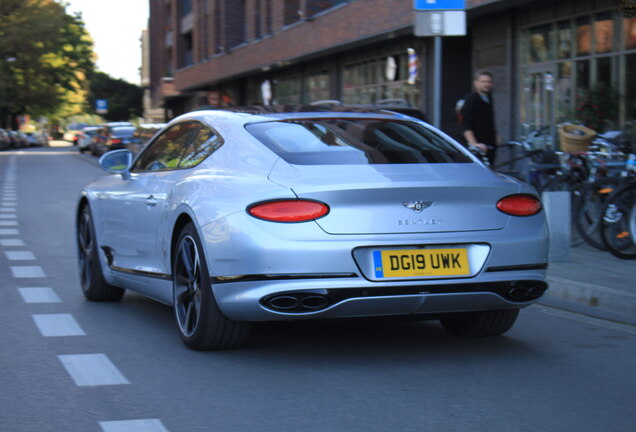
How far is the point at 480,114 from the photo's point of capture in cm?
1209

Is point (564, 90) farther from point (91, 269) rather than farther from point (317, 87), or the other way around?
point (317, 87)

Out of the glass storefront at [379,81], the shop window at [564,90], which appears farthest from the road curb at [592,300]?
the glass storefront at [379,81]

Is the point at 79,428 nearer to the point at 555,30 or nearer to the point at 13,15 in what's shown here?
the point at 555,30

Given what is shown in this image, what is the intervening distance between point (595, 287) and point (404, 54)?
62.7 ft

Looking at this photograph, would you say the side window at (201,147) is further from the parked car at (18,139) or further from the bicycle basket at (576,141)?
the parked car at (18,139)

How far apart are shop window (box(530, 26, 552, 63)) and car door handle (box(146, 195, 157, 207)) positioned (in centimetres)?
1407

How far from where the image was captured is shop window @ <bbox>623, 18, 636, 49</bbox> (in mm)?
16609

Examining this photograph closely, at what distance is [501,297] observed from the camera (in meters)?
5.50

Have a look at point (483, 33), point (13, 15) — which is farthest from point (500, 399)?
point (13, 15)

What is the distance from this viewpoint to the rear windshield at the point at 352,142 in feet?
18.7

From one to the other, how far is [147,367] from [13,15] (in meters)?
70.5

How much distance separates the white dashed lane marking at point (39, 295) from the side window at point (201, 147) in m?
2.11

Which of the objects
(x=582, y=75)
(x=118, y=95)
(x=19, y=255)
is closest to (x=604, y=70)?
(x=582, y=75)

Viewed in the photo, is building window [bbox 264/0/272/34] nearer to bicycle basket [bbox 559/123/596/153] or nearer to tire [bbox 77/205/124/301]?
bicycle basket [bbox 559/123/596/153]
